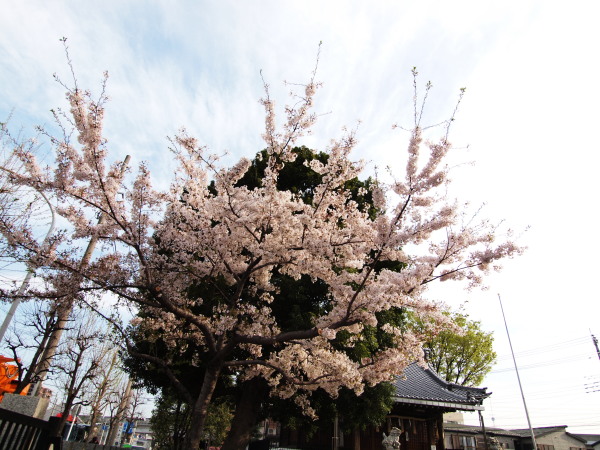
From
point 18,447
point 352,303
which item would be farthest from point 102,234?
point 352,303

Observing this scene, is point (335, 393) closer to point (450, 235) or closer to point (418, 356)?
point (418, 356)

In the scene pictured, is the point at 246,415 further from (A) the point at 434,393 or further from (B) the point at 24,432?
(A) the point at 434,393

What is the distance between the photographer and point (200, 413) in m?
6.73

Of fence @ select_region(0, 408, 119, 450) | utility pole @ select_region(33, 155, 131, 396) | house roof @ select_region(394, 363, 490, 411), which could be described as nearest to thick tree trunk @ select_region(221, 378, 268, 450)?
house roof @ select_region(394, 363, 490, 411)

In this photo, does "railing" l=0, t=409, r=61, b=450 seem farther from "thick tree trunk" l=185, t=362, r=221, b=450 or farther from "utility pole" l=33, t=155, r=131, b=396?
"utility pole" l=33, t=155, r=131, b=396

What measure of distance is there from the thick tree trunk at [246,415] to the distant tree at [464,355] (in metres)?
19.6

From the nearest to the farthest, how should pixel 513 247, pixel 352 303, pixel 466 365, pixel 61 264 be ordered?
pixel 513 247 → pixel 352 303 → pixel 61 264 → pixel 466 365

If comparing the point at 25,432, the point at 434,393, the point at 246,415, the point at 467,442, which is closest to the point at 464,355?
the point at 467,442

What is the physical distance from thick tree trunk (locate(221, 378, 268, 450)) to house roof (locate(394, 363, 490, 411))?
4649 millimetres

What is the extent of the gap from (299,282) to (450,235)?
563 centimetres

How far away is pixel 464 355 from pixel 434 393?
14572 millimetres

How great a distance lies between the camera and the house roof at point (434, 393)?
13.1 meters

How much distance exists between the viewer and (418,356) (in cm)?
732

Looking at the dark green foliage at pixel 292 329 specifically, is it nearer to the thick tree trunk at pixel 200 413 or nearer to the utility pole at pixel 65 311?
the utility pole at pixel 65 311
